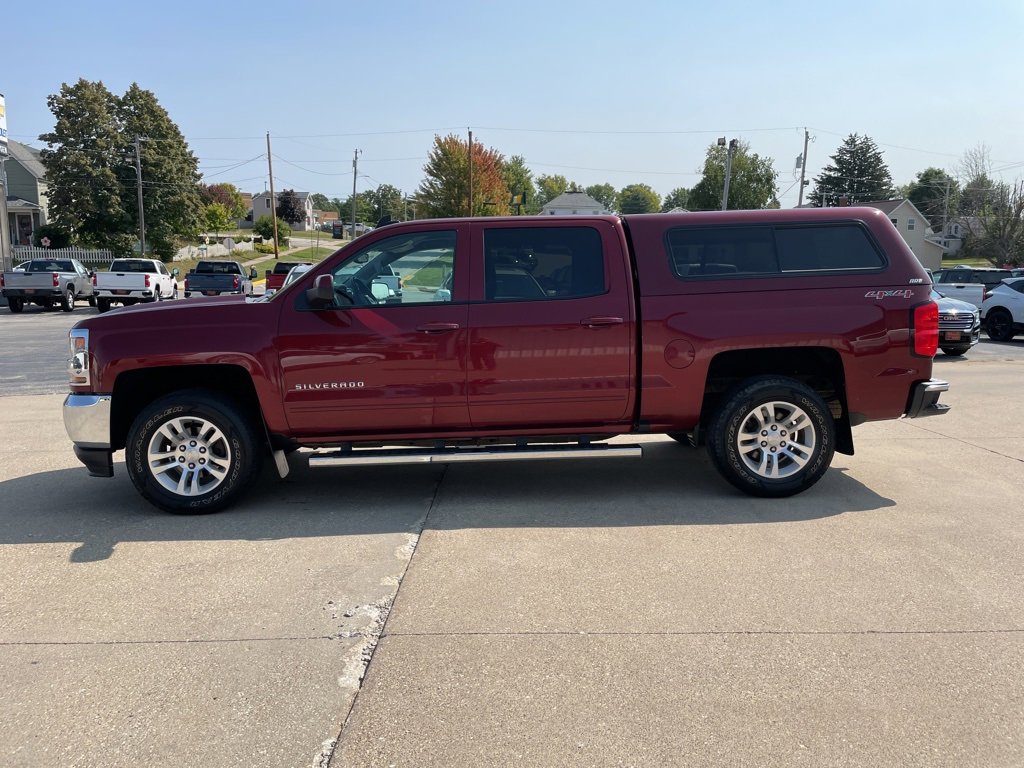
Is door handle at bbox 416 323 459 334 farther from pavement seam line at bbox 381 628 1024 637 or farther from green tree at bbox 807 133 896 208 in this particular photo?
green tree at bbox 807 133 896 208

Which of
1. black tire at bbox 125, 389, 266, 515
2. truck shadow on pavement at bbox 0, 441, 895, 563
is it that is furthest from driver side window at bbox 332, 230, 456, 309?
truck shadow on pavement at bbox 0, 441, 895, 563

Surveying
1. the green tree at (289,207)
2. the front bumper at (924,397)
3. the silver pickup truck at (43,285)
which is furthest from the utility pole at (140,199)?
the green tree at (289,207)

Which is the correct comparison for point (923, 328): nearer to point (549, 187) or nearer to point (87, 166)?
point (87, 166)

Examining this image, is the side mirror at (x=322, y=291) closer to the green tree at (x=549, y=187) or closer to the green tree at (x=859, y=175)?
the green tree at (x=859, y=175)

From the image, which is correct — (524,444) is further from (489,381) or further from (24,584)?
(24,584)

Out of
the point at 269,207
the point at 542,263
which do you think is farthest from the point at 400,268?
the point at 269,207

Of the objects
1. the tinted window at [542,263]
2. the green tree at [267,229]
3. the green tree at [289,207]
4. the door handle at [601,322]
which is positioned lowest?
the door handle at [601,322]

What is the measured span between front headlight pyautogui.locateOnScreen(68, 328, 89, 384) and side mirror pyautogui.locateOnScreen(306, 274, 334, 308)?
61.2 inches


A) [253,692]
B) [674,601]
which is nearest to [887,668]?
[674,601]

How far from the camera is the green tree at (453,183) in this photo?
59656 mm

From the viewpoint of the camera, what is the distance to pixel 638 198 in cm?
15838

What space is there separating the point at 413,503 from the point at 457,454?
556mm

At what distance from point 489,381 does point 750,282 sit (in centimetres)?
193

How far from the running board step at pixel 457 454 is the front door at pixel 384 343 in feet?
0.52
